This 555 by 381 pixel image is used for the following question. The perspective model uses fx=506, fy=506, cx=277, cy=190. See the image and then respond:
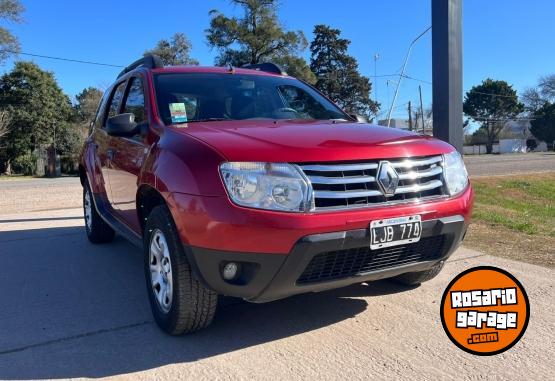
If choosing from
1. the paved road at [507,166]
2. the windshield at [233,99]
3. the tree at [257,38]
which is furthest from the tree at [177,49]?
the windshield at [233,99]

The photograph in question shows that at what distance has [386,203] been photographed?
9.52 ft

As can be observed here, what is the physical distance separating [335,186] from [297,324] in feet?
3.74

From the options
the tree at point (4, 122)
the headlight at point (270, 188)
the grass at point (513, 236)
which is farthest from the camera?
the tree at point (4, 122)

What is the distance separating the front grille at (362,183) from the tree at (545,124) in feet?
252

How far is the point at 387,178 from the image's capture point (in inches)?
115

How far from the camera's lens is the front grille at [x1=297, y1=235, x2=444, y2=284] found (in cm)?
285

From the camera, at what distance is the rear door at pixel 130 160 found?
3.76 m

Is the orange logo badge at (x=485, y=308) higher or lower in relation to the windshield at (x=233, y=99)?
lower

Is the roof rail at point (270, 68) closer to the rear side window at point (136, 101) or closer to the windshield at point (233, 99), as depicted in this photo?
the windshield at point (233, 99)

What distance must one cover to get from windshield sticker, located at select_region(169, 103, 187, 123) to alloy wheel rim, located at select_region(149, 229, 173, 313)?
87 centimetres

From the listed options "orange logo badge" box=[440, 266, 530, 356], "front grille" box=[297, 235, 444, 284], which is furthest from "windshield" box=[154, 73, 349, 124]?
"orange logo badge" box=[440, 266, 530, 356]

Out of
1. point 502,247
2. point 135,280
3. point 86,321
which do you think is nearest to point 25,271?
point 135,280

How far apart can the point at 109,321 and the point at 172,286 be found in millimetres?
815

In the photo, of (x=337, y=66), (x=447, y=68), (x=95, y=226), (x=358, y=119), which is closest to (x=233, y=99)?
(x=358, y=119)
